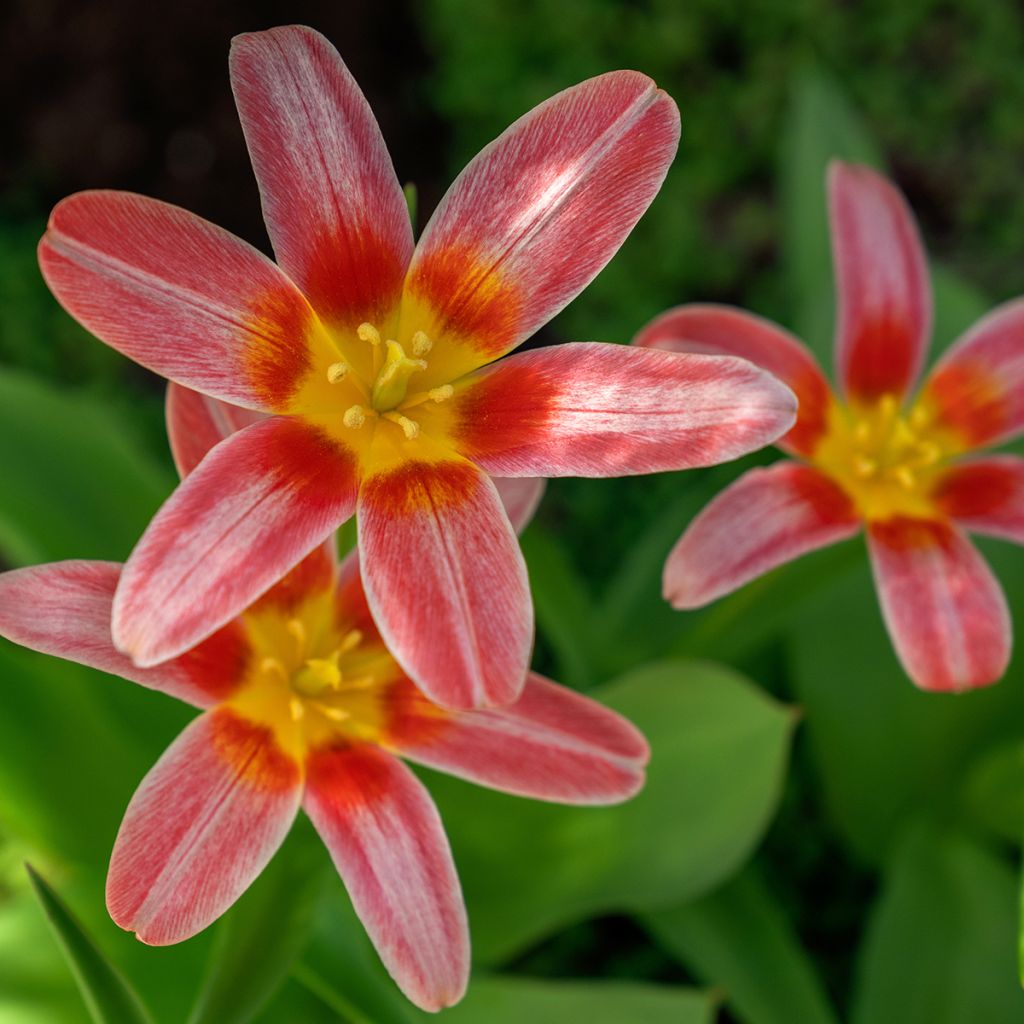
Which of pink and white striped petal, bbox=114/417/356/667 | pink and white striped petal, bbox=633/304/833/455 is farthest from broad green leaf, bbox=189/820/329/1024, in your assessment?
pink and white striped petal, bbox=633/304/833/455

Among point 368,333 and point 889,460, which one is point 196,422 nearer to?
point 368,333

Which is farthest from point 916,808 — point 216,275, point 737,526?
point 216,275

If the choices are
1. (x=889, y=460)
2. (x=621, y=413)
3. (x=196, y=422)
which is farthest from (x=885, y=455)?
(x=196, y=422)

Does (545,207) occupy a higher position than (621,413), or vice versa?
(545,207)

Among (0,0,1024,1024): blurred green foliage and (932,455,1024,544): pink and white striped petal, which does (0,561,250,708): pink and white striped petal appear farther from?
(932,455,1024,544): pink and white striped petal

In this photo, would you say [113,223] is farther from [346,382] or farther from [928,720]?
[928,720]

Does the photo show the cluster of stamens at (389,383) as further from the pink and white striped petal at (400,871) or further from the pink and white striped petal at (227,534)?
the pink and white striped petal at (400,871)
